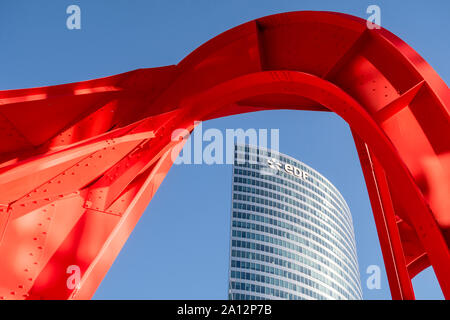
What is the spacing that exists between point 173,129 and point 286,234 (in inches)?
3680

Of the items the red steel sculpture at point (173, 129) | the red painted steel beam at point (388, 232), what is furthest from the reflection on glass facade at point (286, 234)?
the red steel sculpture at point (173, 129)

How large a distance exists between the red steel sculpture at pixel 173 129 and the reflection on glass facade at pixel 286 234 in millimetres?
80018

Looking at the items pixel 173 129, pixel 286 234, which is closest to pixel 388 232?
pixel 173 129

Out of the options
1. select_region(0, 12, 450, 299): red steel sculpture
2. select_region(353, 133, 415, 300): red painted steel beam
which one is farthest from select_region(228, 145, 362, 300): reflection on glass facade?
select_region(0, 12, 450, 299): red steel sculpture

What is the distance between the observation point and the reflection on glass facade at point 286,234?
89.2m

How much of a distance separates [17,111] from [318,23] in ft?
16.0

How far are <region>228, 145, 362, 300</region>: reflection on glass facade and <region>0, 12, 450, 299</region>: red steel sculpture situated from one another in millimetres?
80018

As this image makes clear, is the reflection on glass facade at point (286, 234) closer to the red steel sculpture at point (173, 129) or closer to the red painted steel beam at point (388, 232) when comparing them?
the red painted steel beam at point (388, 232)

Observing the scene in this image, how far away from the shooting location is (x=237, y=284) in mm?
86875

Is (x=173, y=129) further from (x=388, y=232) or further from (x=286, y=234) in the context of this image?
(x=286, y=234)

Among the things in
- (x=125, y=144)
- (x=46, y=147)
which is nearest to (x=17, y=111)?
(x=46, y=147)

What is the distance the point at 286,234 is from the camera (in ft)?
321

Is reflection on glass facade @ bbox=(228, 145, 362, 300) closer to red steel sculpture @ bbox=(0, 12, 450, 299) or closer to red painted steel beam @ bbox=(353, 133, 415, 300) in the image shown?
red painted steel beam @ bbox=(353, 133, 415, 300)

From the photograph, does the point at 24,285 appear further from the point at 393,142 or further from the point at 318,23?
the point at 318,23
